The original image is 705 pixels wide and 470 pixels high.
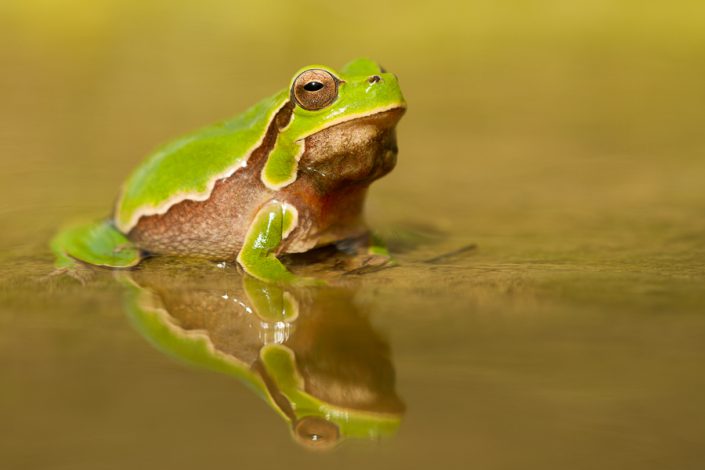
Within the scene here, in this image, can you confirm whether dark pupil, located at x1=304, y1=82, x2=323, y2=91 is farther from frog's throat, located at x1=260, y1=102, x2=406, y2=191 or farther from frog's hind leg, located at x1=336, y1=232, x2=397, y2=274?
frog's hind leg, located at x1=336, y1=232, x2=397, y2=274

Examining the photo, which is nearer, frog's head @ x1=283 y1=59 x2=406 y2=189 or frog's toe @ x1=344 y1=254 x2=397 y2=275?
frog's head @ x1=283 y1=59 x2=406 y2=189

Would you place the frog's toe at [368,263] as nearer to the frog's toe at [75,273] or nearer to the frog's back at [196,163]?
the frog's back at [196,163]

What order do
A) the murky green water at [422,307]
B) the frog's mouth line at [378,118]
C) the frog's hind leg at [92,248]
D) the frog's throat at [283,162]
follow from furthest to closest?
the frog's hind leg at [92,248] → the frog's throat at [283,162] → the frog's mouth line at [378,118] → the murky green water at [422,307]

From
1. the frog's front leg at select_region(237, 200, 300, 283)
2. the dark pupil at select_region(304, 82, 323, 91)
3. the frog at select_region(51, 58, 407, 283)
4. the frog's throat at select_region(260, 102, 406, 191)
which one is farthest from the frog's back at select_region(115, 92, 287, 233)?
the frog's front leg at select_region(237, 200, 300, 283)

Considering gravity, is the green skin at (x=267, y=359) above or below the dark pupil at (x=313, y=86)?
below

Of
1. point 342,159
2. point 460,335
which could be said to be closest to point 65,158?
point 342,159

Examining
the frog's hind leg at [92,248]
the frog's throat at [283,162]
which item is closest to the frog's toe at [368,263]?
the frog's throat at [283,162]
